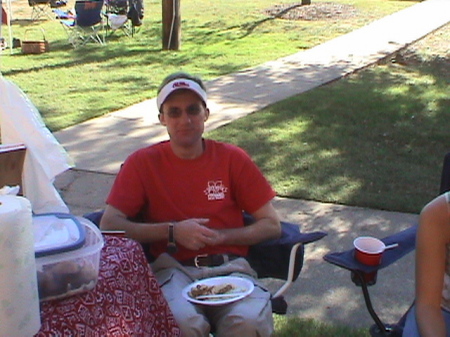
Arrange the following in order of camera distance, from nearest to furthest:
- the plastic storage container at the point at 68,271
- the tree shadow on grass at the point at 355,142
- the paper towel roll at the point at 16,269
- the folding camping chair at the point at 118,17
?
the paper towel roll at the point at 16,269, the plastic storage container at the point at 68,271, the tree shadow on grass at the point at 355,142, the folding camping chair at the point at 118,17

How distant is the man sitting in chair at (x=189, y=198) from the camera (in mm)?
3029

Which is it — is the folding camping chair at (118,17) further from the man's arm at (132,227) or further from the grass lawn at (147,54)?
the man's arm at (132,227)

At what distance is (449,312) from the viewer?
2.71 m

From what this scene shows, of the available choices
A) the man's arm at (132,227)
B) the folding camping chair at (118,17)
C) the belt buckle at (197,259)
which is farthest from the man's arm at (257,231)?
the folding camping chair at (118,17)

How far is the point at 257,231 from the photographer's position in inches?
123

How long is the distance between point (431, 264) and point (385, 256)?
43 centimetres

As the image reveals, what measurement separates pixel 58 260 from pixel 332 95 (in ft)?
22.8

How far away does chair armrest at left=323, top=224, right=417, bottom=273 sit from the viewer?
2.85 metres

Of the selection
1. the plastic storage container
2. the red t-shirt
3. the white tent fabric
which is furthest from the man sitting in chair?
the plastic storage container

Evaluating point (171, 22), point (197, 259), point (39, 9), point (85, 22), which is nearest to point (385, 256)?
point (197, 259)

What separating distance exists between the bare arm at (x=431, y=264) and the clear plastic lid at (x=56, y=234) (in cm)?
120

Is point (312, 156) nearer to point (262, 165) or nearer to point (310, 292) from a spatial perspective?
point (262, 165)

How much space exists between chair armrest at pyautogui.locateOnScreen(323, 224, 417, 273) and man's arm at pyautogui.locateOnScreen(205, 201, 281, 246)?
28 centimetres

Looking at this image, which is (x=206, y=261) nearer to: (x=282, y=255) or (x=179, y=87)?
(x=282, y=255)
